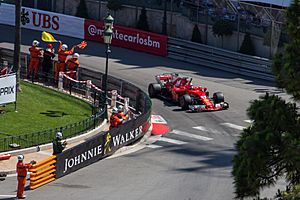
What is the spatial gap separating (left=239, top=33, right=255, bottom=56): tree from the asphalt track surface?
8.74 feet

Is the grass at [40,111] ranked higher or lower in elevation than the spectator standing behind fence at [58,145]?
lower

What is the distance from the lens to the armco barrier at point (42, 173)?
2302 cm

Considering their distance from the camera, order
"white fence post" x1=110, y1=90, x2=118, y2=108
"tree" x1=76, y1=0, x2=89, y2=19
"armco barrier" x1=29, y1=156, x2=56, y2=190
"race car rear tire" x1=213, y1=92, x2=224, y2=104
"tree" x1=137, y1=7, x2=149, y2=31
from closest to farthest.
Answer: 1. "armco barrier" x1=29, y1=156, x2=56, y2=190
2. "white fence post" x1=110, y1=90, x2=118, y2=108
3. "race car rear tire" x1=213, y1=92, x2=224, y2=104
4. "tree" x1=137, y1=7, x2=149, y2=31
5. "tree" x1=76, y1=0, x2=89, y2=19

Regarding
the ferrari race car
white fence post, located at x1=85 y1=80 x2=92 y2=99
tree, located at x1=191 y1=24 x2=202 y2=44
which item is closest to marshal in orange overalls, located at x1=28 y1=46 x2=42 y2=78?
white fence post, located at x1=85 y1=80 x2=92 y2=99

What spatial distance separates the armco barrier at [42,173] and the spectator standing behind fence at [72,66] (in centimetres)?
1324

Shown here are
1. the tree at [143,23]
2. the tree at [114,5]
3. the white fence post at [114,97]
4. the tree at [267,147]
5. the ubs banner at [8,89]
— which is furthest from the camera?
the tree at [114,5]

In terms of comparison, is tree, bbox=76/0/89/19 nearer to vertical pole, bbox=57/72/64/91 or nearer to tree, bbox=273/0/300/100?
vertical pole, bbox=57/72/64/91

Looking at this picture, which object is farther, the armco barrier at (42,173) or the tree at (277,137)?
the armco barrier at (42,173)

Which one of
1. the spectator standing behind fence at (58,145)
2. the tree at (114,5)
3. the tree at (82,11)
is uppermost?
the tree at (114,5)

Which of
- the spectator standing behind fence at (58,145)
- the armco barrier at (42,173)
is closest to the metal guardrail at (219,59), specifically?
the spectator standing behind fence at (58,145)

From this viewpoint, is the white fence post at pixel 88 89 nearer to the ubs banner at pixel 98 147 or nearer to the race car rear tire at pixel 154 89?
the race car rear tire at pixel 154 89

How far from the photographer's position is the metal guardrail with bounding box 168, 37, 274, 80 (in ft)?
140

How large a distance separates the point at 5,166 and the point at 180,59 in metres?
22.3

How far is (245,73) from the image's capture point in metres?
43.1
